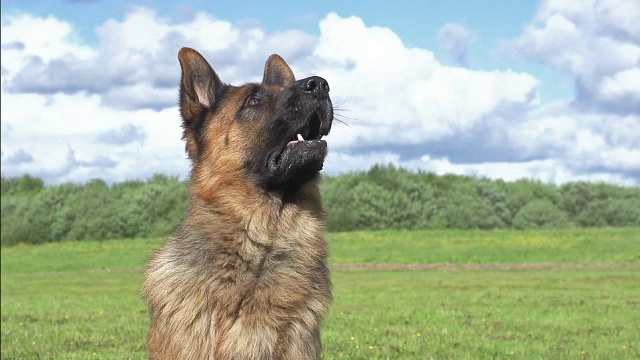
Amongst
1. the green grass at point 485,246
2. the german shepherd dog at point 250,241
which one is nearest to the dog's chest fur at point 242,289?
the german shepherd dog at point 250,241

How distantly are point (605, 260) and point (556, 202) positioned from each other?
32702 mm

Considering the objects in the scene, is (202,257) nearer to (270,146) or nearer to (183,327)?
(183,327)

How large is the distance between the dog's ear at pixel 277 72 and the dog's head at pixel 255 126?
520mm

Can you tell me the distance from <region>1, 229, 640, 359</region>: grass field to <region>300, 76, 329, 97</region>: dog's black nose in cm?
340

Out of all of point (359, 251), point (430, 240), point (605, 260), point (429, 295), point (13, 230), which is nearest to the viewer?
point (429, 295)

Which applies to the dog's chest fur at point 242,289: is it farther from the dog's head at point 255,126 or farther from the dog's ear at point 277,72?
the dog's ear at point 277,72

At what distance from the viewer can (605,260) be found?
40.1 metres

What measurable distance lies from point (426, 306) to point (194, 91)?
13.2 metres

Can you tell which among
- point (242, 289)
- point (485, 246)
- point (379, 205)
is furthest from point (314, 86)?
point (379, 205)

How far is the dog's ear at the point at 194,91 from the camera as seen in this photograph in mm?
6223

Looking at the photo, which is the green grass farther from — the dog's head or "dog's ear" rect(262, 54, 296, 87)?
the dog's head

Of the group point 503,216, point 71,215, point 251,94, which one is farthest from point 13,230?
point 251,94

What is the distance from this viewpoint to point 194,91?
20.6 feet

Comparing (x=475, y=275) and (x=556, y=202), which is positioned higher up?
(x=556, y=202)
